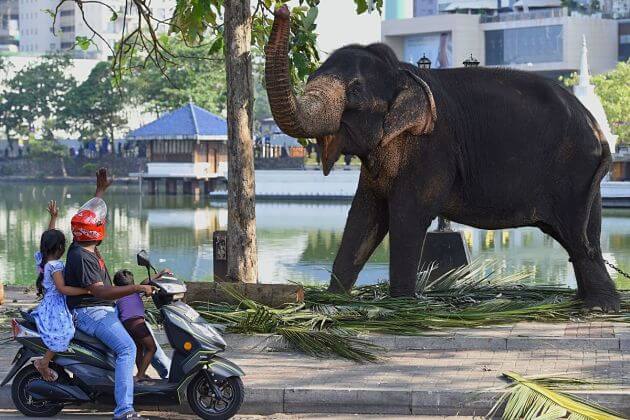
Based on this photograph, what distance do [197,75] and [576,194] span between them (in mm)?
61871

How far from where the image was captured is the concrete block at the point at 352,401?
8133 millimetres

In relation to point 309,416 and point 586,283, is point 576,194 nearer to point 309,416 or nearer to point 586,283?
point 586,283

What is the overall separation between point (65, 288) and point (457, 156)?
435cm

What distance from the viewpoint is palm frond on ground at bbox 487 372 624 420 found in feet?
25.3

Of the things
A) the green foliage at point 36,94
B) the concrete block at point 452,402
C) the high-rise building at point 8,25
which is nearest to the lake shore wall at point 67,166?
the green foliage at point 36,94

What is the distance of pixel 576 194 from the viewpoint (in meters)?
11.2

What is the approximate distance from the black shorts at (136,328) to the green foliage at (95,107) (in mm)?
69614

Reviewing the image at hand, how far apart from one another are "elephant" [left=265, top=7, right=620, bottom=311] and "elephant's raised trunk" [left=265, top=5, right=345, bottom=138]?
4 centimetres

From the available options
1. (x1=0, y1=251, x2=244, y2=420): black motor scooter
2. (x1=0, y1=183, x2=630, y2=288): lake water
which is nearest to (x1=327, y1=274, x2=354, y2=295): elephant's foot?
(x1=0, y1=183, x2=630, y2=288): lake water

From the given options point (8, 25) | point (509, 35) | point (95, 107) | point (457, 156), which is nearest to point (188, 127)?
point (95, 107)

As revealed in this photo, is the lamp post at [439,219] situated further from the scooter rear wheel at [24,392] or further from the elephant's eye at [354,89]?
the scooter rear wheel at [24,392]

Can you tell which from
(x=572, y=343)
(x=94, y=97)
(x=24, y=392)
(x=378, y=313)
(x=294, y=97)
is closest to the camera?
(x=24, y=392)

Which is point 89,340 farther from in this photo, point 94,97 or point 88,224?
point 94,97

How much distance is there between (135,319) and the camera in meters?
7.95
